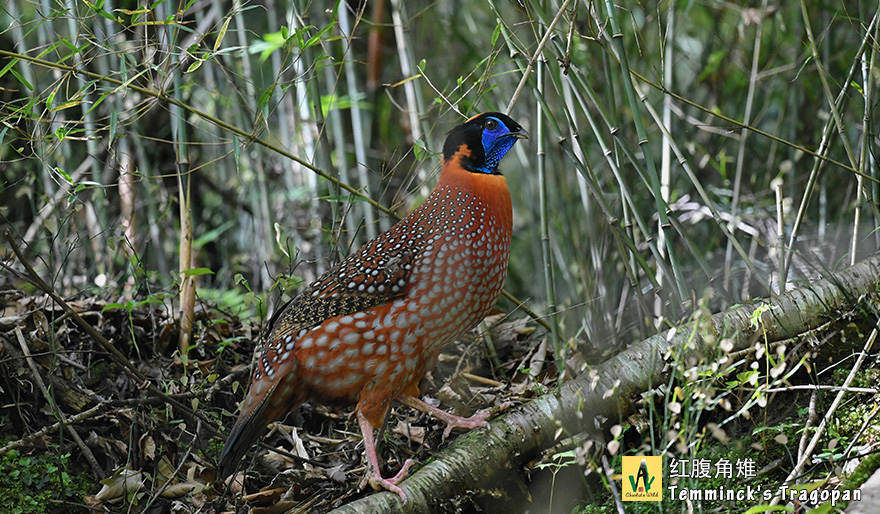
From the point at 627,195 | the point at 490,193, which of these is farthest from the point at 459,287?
the point at 627,195

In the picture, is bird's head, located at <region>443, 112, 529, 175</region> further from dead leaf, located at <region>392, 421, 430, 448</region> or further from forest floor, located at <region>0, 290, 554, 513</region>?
dead leaf, located at <region>392, 421, 430, 448</region>

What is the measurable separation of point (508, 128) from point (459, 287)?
0.60 metres

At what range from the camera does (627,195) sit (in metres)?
2.56

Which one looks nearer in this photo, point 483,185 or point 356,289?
point 356,289

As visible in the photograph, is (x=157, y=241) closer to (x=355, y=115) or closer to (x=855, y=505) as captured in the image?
(x=355, y=115)

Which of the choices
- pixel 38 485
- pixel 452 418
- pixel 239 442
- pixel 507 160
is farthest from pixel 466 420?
pixel 507 160

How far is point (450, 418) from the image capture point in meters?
2.49

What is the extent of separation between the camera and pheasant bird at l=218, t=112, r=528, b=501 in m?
2.33

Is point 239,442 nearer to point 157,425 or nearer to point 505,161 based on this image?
point 157,425

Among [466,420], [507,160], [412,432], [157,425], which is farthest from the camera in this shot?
[507,160]

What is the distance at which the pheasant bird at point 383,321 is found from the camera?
2.33 metres

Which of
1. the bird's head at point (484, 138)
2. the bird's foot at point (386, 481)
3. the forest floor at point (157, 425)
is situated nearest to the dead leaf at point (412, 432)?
the forest floor at point (157, 425)

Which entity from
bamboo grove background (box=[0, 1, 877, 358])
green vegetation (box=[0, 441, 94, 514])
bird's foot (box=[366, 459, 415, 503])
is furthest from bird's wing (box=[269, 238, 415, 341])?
green vegetation (box=[0, 441, 94, 514])

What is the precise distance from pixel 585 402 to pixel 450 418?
469mm
